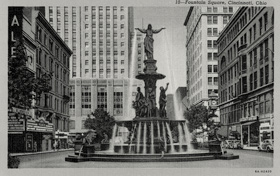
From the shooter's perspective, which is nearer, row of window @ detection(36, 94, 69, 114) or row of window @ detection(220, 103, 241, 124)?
row of window @ detection(36, 94, 69, 114)

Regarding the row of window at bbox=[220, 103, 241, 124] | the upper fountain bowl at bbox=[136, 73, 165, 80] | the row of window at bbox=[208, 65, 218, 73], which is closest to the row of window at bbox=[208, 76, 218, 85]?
the row of window at bbox=[208, 65, 218, 73]

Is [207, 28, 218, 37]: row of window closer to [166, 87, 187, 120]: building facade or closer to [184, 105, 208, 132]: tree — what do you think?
[166, 87, 187, 120]: building facade

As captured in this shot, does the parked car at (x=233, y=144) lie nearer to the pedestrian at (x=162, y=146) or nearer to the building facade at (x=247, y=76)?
the building facade at (x=247, y=76)

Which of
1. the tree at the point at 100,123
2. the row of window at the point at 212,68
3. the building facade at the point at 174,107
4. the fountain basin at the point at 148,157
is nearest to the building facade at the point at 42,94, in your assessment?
the tree at the point at 100,123

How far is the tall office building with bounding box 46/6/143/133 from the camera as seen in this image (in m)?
82.1

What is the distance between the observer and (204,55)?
5216 cm

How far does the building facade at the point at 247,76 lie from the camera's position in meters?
33.8

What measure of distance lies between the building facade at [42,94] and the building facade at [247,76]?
56.9ft

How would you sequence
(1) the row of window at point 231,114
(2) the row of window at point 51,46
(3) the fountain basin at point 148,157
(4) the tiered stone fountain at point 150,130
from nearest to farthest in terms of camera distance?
(3) the fountain basin at point 148,157, (4) the tiered stone fountain at point 150,130, (2) the row of window at point 51,46, (1) the row of window at point 231,114

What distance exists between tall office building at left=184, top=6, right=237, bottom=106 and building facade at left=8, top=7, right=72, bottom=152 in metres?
15.7

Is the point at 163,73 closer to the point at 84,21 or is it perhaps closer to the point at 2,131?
the point at 2,131

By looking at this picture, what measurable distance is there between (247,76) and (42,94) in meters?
20.3

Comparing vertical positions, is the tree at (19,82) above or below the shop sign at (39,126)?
above
